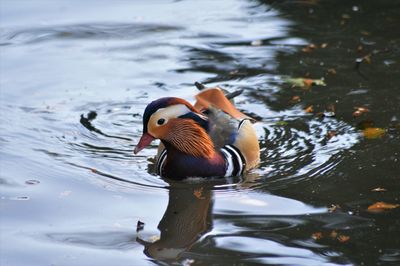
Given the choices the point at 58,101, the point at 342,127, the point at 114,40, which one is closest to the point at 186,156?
the point at 342,127

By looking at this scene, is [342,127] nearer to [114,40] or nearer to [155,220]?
[155,220]

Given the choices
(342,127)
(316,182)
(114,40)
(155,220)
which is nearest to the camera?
(155,220)

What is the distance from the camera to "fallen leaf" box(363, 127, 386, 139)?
7.97 meters

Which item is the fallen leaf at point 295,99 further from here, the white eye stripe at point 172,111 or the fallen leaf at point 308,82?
the white eye stripe at point 172,111

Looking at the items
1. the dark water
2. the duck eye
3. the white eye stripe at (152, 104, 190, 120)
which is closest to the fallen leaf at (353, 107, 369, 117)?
the dark water

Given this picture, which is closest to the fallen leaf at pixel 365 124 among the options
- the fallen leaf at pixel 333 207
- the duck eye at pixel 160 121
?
the fallen leaf at pixel 333 207

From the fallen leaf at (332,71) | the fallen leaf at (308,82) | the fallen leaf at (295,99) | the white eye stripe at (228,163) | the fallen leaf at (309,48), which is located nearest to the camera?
the white eye stripe at (228,163)

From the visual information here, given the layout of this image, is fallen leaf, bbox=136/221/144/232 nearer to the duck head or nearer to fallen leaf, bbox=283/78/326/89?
the duck head

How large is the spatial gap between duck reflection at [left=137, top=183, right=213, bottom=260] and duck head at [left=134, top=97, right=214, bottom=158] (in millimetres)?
355

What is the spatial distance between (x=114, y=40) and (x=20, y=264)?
18.6 feet

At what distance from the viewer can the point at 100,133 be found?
8.44 meters

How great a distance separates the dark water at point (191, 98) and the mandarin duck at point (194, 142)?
14cm

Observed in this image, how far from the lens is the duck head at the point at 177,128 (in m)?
7.29

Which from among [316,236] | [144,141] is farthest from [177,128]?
[316,236]
